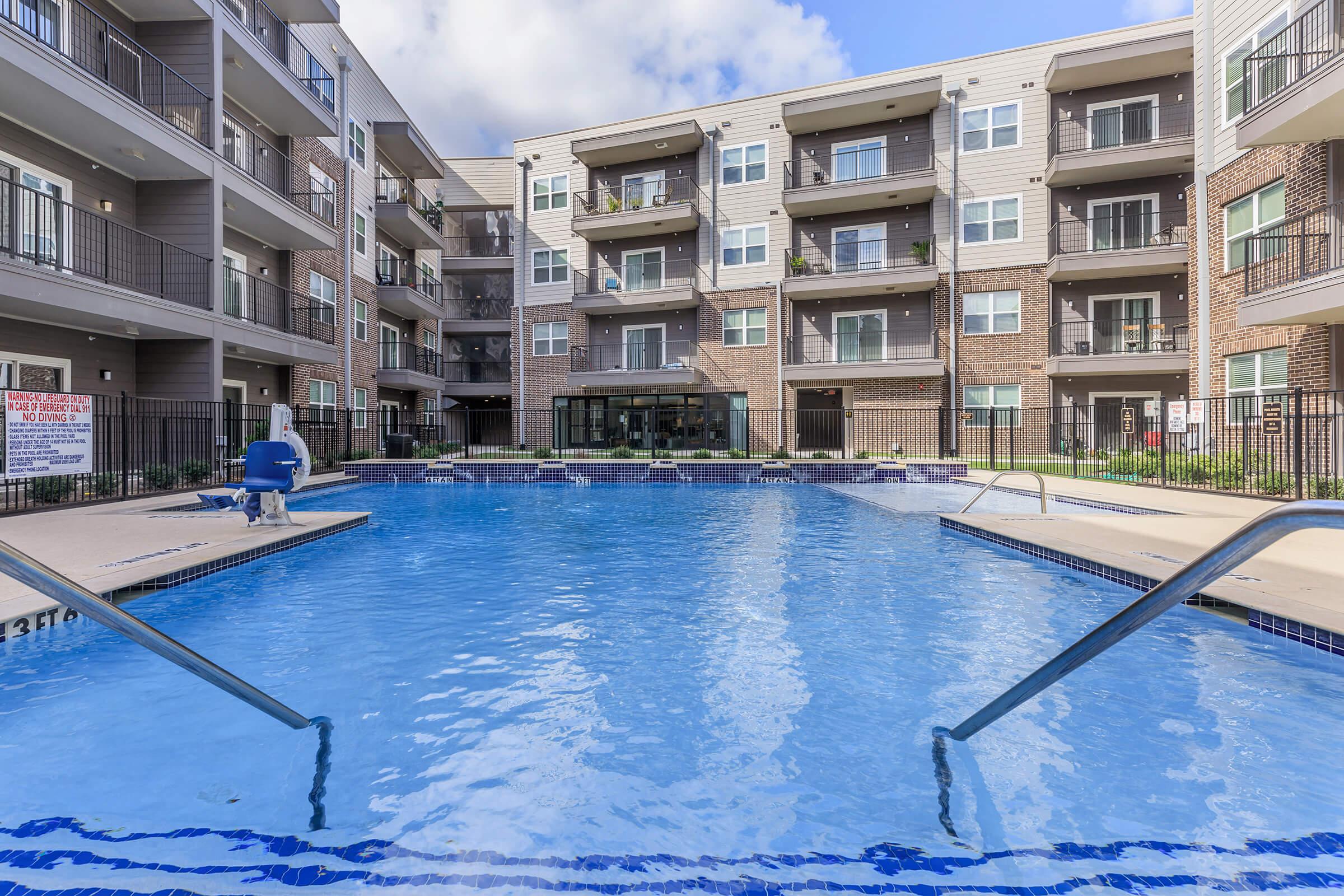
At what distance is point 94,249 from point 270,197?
4202 mm

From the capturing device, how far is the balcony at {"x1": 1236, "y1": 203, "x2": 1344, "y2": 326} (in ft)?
35.4

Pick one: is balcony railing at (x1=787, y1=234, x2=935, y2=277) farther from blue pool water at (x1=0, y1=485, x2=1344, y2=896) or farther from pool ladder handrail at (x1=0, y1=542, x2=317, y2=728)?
pool ladder handrail at (x1=0, y1=542, x2=317, y2=728)

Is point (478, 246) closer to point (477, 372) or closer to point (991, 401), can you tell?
point (477, 372)

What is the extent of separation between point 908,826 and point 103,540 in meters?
8.53

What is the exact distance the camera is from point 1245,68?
13.3 meters

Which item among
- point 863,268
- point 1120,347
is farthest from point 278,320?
point 1120,347

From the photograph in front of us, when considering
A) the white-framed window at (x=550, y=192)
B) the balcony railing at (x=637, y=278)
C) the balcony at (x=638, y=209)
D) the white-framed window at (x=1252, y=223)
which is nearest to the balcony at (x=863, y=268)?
the balcony railing at (x=637, y=278)

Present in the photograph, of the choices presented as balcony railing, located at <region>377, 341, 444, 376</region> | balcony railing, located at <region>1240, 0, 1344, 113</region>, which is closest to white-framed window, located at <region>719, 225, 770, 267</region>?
balcony railing, located at <region>377, 341, 444, 376</region>

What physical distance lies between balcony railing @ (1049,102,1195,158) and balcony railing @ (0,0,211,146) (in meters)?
24.1

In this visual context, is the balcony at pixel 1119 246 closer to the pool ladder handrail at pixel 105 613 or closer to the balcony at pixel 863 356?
the balcony at pixel 863 356

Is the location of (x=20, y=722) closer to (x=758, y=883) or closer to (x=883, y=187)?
(x=758, y=883)

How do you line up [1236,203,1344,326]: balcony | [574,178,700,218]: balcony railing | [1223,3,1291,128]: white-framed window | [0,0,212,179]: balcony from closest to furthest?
[0,0,212,179]: balcony
[1236,203,1344,326]: balcony
[1223,3,1291,128]: white-framed window
[574,178,700,218]: balcony railing

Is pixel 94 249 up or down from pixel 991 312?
down

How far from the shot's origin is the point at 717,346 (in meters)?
26.1
